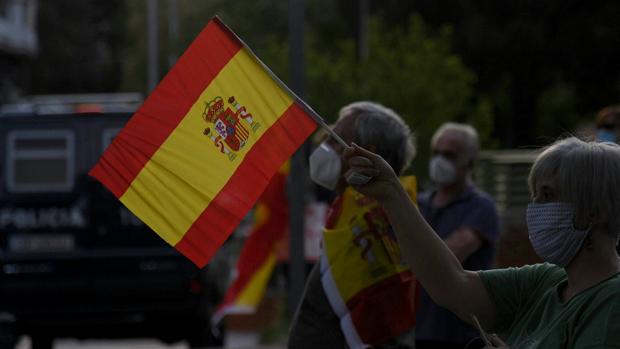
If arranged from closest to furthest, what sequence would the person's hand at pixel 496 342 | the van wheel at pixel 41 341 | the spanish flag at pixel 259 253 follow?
the person's hand at pixel 496 342
the van wheel at pixel 41 341
the spanish flag at pixel 259 253

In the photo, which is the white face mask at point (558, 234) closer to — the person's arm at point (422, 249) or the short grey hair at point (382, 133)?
the person's arm at point (422, 249)

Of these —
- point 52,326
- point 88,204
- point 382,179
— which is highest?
point 382,179

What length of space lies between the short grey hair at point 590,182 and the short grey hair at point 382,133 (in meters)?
1.50

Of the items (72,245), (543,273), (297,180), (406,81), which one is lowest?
(72,245)

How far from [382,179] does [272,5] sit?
6499 cm

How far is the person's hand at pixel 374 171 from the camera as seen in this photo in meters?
3.64

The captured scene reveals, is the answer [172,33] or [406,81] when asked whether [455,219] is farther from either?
[172,33]

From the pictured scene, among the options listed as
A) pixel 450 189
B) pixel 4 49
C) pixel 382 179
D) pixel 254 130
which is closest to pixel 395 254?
pixel 254 130

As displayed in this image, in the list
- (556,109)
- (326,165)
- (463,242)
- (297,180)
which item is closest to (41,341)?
(297,180)

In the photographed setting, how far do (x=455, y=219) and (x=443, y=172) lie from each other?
375 millimetres

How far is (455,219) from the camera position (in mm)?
6488

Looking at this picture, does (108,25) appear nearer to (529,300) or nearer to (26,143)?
(26,143)

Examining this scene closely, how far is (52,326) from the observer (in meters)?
11.5

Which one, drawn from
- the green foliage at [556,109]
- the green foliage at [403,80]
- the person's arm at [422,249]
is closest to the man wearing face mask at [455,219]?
the person's arm at [422,249]
